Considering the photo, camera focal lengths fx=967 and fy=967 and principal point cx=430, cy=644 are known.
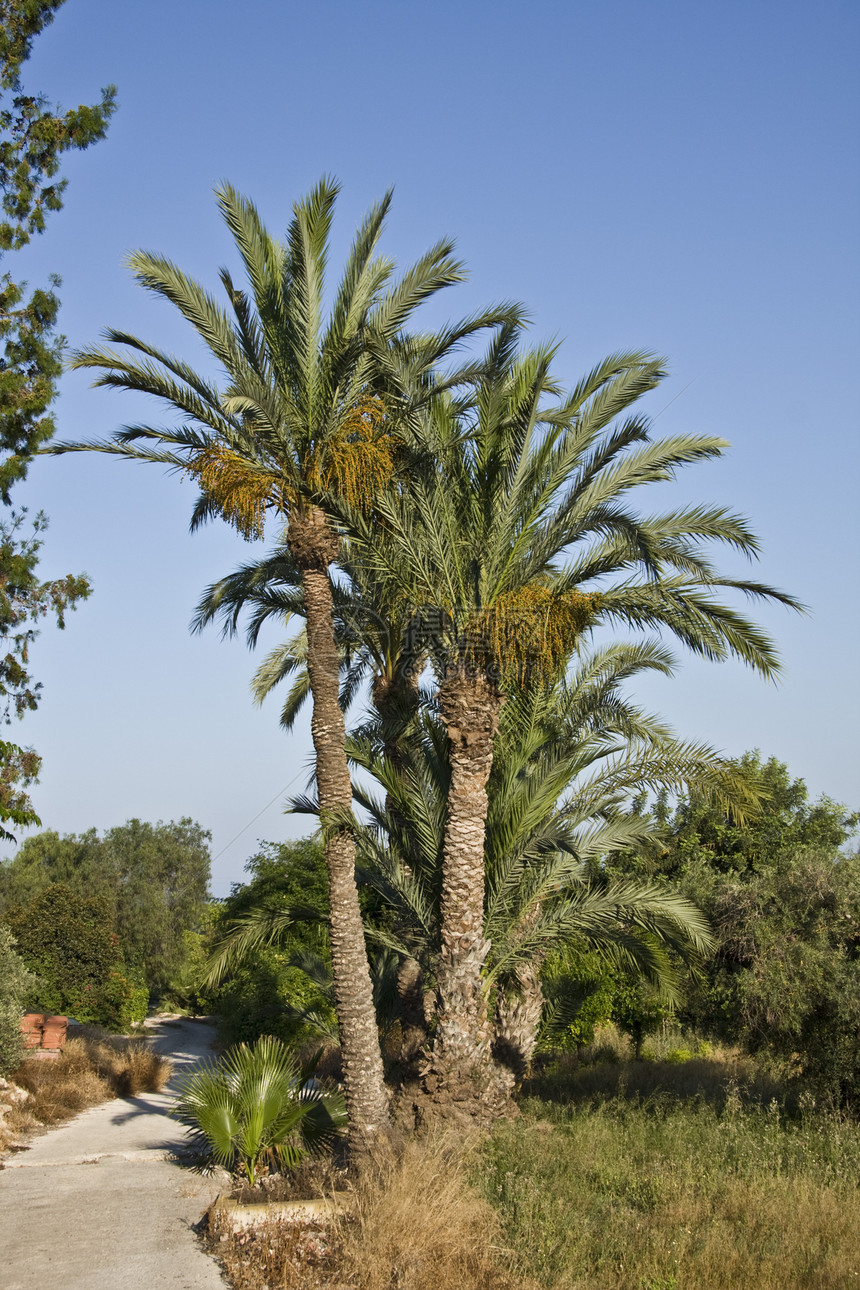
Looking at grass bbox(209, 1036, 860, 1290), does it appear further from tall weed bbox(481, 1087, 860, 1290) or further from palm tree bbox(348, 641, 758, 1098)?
palm tree bbox(348, 641, 758, 1098)

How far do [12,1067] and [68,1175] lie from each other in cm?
397

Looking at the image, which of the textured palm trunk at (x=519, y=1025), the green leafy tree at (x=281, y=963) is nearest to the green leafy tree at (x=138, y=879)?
the green leafy tree at (x=281, y=963)

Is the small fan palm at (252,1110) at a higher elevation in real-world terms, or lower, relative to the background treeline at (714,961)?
lower

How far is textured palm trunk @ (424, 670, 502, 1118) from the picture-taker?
10758 mm

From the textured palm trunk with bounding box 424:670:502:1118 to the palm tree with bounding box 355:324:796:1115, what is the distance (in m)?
0.02

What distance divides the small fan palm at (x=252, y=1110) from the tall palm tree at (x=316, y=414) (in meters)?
0.65

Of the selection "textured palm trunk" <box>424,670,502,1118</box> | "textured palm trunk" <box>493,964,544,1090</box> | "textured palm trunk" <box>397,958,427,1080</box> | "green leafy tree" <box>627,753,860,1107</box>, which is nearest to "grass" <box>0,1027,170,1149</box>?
"textured palm trunk" <box>397,958,427,1080</box>

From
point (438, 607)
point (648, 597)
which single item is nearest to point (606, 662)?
point (648, 597)

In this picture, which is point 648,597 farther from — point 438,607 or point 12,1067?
point 12,1067

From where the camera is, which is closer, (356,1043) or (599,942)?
(356,1043)

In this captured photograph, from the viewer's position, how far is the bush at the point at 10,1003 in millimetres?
14180

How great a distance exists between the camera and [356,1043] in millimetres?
10398

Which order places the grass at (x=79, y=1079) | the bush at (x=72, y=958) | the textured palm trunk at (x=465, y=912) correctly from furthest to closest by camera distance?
the bush at (x=72, y=958)
the grass at (x=79, y=1079)
the textured palm trunk at (x=465, y=912)

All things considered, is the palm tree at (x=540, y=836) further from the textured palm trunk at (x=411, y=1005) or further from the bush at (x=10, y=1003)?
the bush at (x=10, y=1003)
